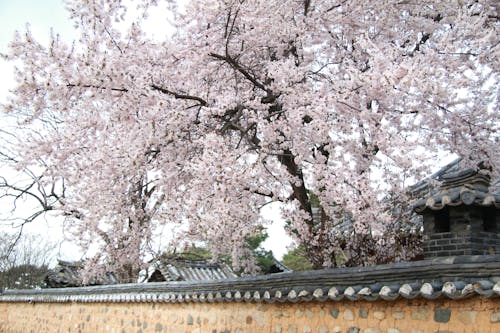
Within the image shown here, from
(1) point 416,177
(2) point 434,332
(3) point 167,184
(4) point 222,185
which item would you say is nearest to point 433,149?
(1) point 416,177

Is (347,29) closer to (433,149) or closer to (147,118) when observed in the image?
(433,149)

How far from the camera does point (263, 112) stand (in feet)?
29.1

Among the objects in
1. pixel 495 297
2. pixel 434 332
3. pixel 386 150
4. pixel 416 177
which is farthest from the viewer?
pixel 416 177

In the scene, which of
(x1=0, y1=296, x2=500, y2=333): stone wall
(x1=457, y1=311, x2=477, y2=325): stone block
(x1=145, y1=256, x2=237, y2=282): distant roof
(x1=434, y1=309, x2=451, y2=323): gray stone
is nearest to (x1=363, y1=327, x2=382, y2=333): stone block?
(x1=0, y1=296, x2=500, y2=333): stone wall

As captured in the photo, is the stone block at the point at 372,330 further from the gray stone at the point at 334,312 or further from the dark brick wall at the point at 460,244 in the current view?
the dark brick wall at the point at 460,244

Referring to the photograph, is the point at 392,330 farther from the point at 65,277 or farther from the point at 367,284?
the point at 65,277

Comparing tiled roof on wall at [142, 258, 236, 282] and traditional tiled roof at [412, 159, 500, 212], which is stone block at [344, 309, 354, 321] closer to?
traditional tiled roof at [412, 159, 500, 212]

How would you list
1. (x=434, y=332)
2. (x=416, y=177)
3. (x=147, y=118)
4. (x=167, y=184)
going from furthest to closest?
1. (x=167, y=184)
2. (x=416, y=177)
3. (x=147, y=118)
4. (x=434, y=332)

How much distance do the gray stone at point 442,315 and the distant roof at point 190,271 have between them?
15.4 m

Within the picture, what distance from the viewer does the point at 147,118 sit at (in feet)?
26.1

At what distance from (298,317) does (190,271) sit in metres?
14.9

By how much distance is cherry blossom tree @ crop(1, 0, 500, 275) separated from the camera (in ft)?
24.8

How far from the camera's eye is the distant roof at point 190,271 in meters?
19.5

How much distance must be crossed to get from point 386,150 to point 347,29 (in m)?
3.78
